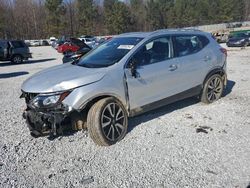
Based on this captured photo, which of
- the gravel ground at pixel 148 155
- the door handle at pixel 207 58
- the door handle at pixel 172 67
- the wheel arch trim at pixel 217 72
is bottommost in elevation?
the gravel ground at pixel 148 155

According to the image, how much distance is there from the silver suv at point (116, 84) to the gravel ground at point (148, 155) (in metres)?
0.38

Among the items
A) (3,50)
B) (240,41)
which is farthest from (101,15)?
(3,50)

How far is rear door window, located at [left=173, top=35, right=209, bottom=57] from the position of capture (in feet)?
17.8

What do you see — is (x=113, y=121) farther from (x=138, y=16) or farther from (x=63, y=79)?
(x=138, y=16)

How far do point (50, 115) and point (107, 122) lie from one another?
0.90m

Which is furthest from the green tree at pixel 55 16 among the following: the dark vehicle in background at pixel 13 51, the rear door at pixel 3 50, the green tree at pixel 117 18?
→ the rear door at pixel 3 50

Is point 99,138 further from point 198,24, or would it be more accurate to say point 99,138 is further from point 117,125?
point 198,24

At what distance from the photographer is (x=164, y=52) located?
5.23 m

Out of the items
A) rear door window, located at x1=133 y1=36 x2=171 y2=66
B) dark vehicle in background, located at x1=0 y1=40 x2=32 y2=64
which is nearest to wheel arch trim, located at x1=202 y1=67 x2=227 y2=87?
rear door window, located at x1=133 y1=36 x2=171 y2=66

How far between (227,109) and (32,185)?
4278 millimetres

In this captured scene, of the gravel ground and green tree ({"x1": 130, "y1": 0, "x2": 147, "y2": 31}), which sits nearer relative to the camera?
the gravel ground

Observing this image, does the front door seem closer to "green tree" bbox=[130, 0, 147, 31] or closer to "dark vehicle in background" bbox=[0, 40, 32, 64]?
"dark vehicle in background" bbox=[0, 40, 32, 64]

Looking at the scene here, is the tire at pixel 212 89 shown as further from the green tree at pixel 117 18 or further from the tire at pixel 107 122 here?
the green tree at pixel 117 18

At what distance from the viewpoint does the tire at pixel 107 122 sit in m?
4.24
